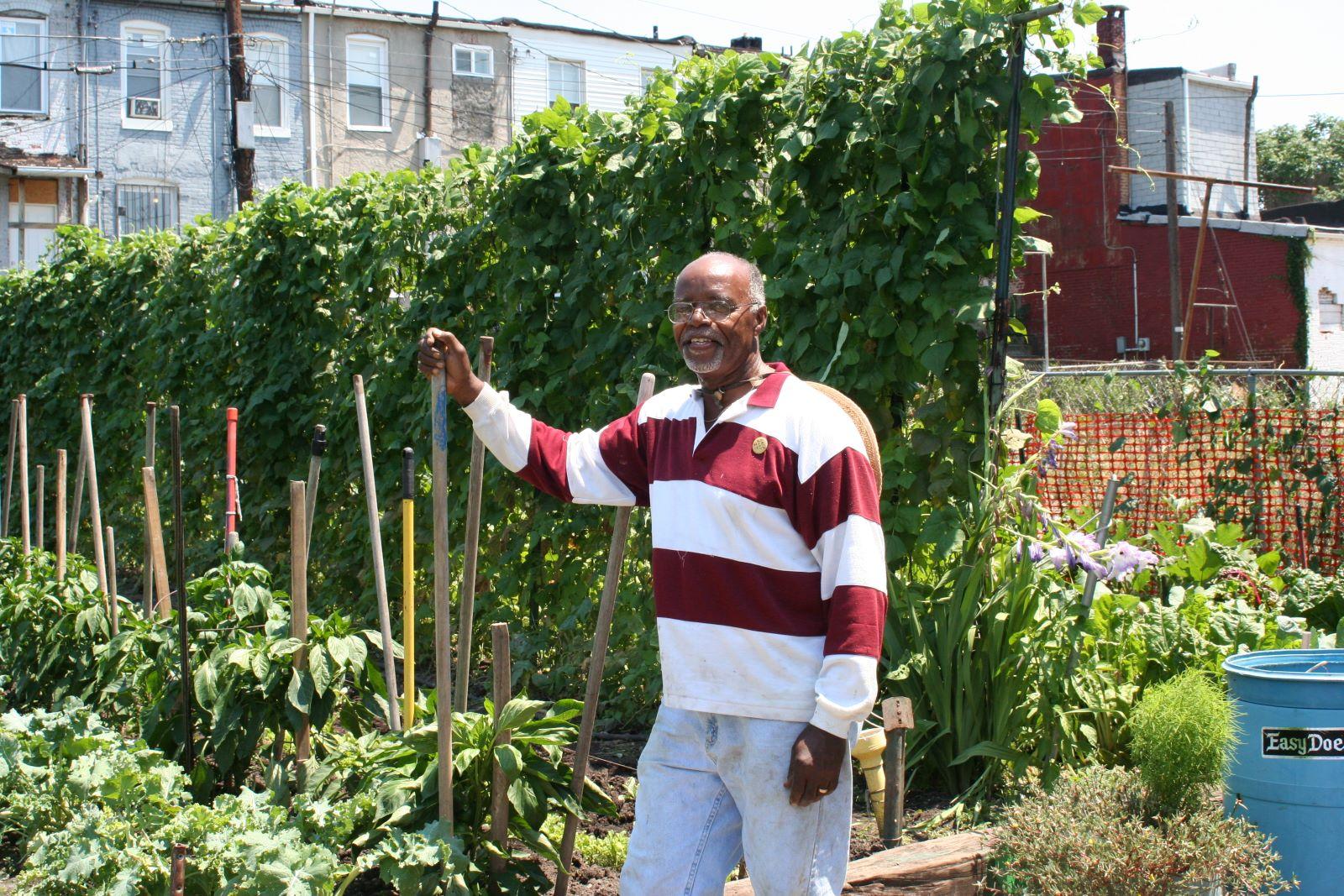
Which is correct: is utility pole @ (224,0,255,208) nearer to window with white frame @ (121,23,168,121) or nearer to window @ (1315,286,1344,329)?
window with white frame @ (121,23,168,121)

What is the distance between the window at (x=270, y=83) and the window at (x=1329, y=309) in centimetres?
2273

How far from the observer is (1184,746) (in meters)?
3.29

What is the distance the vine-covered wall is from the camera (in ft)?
13.3

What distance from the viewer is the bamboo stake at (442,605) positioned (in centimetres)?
299

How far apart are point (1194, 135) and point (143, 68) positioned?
2519 centimetres

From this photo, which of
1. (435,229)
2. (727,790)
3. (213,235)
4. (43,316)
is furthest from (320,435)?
(43,316)

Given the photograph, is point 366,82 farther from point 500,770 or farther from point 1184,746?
point 1184,746

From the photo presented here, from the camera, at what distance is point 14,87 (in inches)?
1056

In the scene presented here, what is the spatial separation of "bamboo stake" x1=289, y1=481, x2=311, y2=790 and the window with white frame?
2625cm

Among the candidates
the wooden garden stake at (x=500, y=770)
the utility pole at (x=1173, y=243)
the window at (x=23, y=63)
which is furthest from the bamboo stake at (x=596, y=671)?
the window at (x=23, y=63)

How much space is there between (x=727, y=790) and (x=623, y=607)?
2.34 m

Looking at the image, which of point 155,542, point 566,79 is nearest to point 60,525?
point 155,542

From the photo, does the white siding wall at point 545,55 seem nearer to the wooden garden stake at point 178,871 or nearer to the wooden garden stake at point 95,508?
the wooden garden stake at point 95,508

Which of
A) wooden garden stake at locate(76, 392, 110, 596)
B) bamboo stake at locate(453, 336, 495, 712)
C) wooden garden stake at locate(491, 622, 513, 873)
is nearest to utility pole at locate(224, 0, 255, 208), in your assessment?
wooden garden stake at locate(76, 392, 110, 596)
